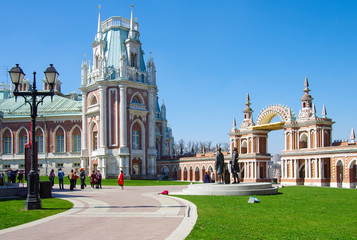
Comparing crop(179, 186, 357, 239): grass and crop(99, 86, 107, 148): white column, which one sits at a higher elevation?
crop(99, 86, 107, 148): white column

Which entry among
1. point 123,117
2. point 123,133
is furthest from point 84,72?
point 123,133

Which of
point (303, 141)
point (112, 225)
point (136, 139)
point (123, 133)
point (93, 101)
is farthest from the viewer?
point (93, 101)

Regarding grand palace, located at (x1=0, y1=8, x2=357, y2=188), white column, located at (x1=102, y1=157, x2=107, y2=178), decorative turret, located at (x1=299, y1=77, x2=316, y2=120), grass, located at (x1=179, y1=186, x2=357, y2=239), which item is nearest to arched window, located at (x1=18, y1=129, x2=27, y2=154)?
grand palace, located at (x1=0, y1=8, x2=357, y2=188)

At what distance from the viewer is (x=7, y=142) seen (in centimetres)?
6531

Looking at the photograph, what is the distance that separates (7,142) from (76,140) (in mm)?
12001

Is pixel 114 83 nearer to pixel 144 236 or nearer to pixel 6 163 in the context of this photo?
pixel 6 163

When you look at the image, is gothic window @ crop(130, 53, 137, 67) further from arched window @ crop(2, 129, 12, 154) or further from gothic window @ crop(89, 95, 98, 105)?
arched window @ crop(2, 129, 12, 154)

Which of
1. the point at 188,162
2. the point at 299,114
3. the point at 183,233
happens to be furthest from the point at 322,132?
the point at 183,233

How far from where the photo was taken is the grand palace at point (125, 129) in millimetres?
50188

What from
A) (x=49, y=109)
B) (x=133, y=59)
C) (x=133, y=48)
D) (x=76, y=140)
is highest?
(x=133, y=48)

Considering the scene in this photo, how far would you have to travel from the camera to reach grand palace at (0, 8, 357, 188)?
165 ft

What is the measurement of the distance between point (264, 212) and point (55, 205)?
954 cm

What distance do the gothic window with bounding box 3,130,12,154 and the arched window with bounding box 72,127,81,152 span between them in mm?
10885

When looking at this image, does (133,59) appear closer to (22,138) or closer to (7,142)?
(22,138)
